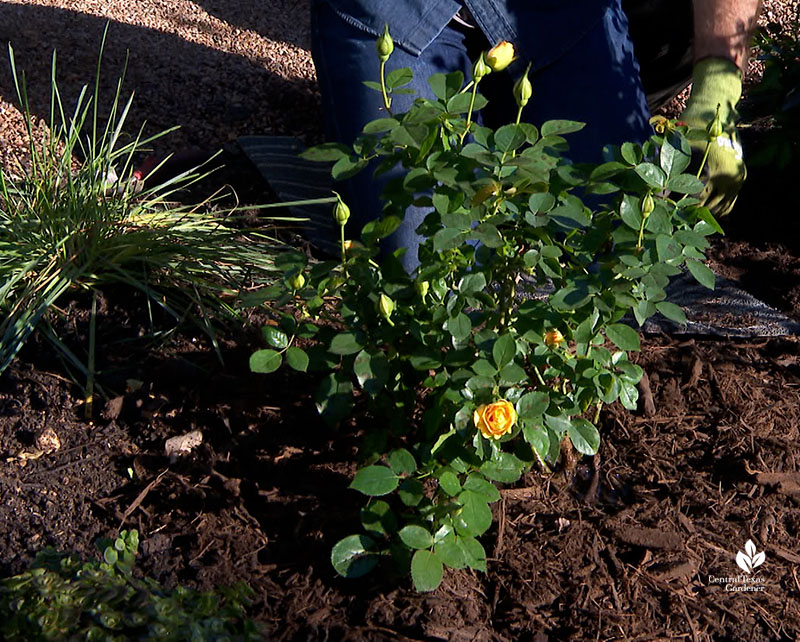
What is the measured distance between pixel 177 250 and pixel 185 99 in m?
1.25

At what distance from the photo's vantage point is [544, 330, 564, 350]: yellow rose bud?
1.44m

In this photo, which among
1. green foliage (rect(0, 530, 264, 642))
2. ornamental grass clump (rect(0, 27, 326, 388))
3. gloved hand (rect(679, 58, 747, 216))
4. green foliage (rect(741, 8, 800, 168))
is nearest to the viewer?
green foliage (rect(0, 530, 264, 642))

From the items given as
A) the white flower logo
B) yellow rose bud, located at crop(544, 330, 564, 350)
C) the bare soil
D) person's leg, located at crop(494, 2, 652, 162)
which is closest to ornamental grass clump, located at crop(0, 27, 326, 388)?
the bare soil

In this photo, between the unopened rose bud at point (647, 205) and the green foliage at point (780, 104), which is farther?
the green foliage at point (780, 104)

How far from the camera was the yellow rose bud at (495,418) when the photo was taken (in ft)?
4.08

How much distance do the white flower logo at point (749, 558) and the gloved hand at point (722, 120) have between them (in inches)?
43.4

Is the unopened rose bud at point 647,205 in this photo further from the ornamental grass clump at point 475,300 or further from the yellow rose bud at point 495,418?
the yellow rose bud at point 495,418

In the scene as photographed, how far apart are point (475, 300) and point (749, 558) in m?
0.76

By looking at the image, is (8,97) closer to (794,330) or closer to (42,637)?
(42,637)

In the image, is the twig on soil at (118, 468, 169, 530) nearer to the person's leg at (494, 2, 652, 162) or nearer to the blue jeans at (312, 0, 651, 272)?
the blue jeans at (312, 0, 651, 272)

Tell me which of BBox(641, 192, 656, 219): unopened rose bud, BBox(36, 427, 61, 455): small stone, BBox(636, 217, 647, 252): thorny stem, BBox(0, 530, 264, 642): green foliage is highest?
BBox(641, 192, 656, 219): unopened rose bud

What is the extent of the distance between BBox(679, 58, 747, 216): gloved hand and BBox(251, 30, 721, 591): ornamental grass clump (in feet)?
3.45

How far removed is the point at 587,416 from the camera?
1854mm

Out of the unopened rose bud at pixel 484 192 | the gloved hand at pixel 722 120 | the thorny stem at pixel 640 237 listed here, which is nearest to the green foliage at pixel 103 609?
the unopened rose bud at pixel 484 192
